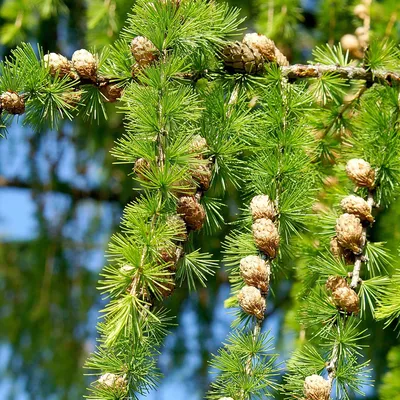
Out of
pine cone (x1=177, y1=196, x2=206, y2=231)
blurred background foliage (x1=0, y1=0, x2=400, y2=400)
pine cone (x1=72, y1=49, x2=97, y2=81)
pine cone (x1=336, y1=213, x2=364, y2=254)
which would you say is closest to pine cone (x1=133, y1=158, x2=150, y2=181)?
pine cone (x1=177, y1=196, x2=206, y2=231)

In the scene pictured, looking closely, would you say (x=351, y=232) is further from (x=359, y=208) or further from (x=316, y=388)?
(x=316, y=388)

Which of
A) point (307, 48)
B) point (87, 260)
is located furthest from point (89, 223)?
point (307, 48)

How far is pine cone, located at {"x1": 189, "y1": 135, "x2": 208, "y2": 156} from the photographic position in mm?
890

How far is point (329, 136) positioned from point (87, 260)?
1.58 metres

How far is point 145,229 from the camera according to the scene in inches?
31.9

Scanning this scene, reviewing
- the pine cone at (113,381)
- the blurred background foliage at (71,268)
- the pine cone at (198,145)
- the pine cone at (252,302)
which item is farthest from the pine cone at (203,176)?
the blurred background foliage at (71,268)

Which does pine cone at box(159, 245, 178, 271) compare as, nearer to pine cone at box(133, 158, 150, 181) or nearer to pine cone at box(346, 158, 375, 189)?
pine cone at box(133, 158, 150, 181)

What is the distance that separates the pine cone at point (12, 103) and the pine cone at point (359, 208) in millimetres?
435

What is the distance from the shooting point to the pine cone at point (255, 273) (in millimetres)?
883

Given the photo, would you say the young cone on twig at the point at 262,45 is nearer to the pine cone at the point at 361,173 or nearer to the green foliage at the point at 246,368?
the pine cone at the point at 361,173

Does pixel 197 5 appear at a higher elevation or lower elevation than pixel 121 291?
higher

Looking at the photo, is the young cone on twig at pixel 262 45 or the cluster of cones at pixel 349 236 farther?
the young cone on twig at pixel 262 45

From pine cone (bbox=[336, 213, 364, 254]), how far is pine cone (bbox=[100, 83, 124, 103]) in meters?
0.34

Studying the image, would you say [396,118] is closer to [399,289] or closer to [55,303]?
[399,289]
